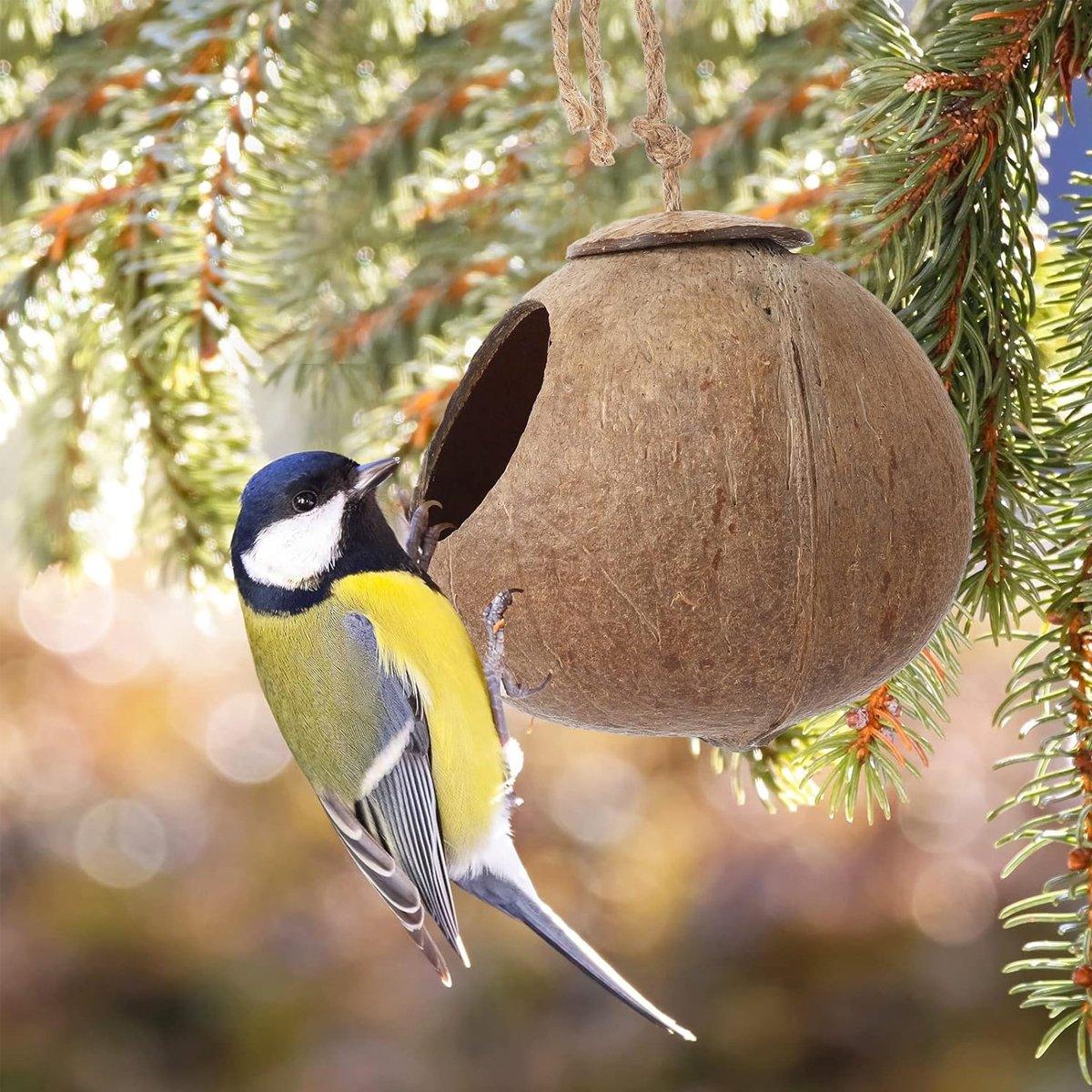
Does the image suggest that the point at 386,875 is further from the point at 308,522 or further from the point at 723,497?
the point at 723,497

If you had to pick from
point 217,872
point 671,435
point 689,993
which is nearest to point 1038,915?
point 671,435

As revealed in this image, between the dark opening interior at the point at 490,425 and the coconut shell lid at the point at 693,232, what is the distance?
32cm

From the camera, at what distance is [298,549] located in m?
1.74

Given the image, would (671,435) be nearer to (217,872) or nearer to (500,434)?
(500,434)

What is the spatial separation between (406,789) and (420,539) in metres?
0.31

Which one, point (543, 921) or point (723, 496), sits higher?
point (723, 496)

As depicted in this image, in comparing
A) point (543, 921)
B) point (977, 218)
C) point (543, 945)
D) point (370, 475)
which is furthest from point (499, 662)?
point (543, 945)

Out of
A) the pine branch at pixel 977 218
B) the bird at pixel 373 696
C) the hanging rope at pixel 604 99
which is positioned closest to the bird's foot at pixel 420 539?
the bird at pixel 373 696

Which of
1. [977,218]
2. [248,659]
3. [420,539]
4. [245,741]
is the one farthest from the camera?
[248,659]

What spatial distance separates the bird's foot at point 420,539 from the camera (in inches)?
65.9

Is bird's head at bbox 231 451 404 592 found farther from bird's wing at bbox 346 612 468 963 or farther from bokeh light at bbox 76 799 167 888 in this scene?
bokeh light at bbox 76 799 167 888

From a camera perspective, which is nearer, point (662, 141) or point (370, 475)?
point (662, 141)

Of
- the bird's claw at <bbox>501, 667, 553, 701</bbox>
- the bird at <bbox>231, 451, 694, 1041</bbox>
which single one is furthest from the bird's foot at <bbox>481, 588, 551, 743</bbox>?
the bird at <bbox>231, 451, 694, 1041</bbox>

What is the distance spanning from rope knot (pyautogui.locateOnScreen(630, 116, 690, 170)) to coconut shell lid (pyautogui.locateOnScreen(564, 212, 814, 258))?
57 mm
